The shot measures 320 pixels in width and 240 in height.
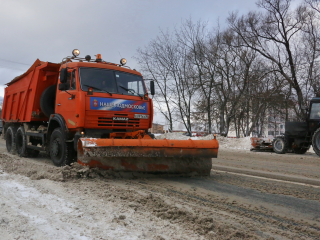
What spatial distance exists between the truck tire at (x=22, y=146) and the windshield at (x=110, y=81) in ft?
12.7

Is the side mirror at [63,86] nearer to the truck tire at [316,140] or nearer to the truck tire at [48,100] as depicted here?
the truck tire at [48,100]

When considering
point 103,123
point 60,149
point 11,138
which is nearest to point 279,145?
point 103,123

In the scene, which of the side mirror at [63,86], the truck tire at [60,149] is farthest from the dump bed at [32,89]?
the truck tire at [60,149]

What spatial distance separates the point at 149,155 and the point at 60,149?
99.8 inches

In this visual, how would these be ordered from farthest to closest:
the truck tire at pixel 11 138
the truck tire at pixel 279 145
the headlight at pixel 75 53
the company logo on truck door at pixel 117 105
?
the truck tire at pixel 279 145 < the truck tire at pixel 11 138 < the headlight at pixel 75 53 < the company logo on truck door at pixel 117 105

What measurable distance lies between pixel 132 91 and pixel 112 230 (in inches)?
184

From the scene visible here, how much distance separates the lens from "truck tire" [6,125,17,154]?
1044cm

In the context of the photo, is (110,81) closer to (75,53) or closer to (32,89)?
(75,53)

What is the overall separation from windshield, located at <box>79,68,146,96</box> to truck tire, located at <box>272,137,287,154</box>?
28.3 ft

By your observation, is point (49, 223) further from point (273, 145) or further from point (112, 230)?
point (273, 145)

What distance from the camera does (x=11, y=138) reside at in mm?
10766

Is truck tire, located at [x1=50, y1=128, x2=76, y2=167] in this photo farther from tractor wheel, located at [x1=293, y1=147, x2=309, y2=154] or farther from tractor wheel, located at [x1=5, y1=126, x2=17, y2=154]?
tractor wheel, located at [x1=293, y1=147, x2=309, y2=154]

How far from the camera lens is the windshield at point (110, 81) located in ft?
22.7

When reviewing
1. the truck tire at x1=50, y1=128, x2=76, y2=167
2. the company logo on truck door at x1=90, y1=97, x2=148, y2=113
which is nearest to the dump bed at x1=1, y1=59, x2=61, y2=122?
the truck tire at x1=50, y1=128, x2=76, y2=167
